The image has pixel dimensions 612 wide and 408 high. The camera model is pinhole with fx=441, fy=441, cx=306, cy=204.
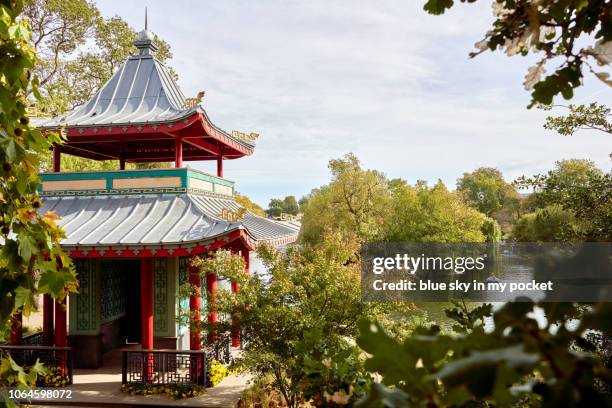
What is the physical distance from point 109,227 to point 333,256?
5.13 metres

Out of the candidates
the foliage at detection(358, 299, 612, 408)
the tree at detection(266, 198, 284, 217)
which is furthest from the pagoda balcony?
the tree at detection(266, 198, 284, 217)

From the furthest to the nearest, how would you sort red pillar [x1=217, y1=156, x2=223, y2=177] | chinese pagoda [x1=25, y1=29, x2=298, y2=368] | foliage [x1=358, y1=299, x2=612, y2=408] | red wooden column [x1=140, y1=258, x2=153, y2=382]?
red pillar [x1=217, y1=156, x2=223, y2=177] < red wooden column [x1=140, y1=258, x2=153, y2=382] < chinese pagoda [x1=25, y1=29, x2=298, y2=368] < foliage [x1=358, y1=299, x2=612, y2=408]

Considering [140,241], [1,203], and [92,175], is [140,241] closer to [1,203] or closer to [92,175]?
[92,175]

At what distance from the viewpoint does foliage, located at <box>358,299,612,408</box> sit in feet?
Result: 1.80

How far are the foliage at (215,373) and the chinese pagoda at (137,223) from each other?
65cm

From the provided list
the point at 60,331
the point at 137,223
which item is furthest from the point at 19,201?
the point at 60,331

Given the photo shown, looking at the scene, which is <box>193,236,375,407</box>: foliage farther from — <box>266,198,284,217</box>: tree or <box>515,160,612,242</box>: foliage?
<box>266,198,284,217</box>: tree

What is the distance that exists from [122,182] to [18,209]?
8.72 m

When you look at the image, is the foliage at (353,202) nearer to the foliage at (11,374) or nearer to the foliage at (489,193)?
the foliage at (11,374)

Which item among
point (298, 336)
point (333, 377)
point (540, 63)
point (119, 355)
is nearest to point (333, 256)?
point (298, 336)

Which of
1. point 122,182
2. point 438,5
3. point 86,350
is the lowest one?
point 86,350

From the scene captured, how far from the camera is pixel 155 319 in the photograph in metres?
10.5

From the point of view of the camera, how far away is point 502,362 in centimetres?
56

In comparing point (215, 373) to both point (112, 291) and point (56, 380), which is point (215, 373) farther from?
point (112, 291)
